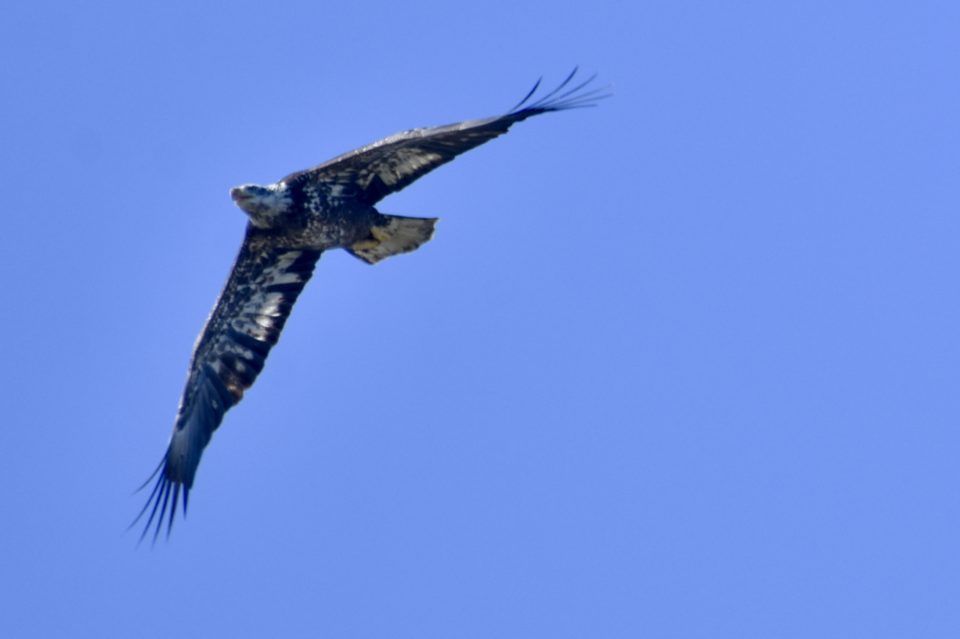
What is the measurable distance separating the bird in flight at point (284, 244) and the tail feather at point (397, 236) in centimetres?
1

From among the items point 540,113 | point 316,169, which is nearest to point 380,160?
point 316,169

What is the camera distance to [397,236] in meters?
23.5

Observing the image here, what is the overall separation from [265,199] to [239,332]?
187 centimetres

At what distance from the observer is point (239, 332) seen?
24.4 m

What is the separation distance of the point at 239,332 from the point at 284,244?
4.10 feet

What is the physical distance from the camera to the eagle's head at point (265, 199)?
23.3 m

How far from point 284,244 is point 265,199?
765 millimetres

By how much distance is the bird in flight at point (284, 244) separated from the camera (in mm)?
22844

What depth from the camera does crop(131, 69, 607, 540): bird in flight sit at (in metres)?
22.8

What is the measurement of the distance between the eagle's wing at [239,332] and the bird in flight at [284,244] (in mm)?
11

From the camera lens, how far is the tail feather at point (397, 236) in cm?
2341

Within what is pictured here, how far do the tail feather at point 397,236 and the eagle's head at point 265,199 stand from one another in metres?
0.92

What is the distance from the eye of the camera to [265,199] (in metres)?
23.4

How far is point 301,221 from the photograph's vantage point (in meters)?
23.5
